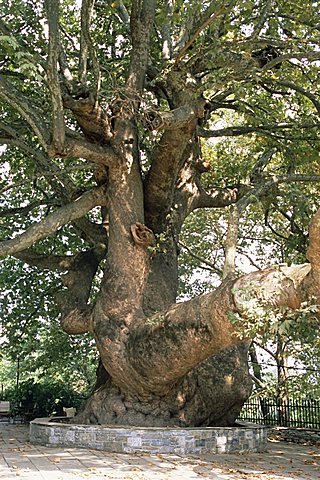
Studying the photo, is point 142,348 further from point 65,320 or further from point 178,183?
point 178,183

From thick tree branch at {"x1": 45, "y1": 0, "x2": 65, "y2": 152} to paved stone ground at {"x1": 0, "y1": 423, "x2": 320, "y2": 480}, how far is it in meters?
4.51

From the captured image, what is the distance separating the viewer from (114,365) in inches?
393

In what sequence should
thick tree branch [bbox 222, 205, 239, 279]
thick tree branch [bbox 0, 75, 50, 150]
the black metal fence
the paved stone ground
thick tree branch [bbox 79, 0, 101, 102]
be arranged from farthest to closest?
the black metal fence → thick tree branch [bbox 0, 75, 50, 150] → thick tree branch [bbox 79, 0, 101, 102] → thick tree branch [bbox 222, 205, 239, 279] → the paved stone ground

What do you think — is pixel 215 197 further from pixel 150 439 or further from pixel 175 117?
pixel 150 439

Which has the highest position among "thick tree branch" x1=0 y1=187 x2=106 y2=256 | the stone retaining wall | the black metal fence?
"thick tree branch" x1=0 y1=187 x2=106 y2=256

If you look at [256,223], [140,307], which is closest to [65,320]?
[140,307]

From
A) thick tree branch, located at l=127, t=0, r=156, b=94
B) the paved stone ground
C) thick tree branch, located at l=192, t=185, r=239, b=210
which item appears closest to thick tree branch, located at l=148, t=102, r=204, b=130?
thick tree branch, located at l=127, t=0, r=156, b=94

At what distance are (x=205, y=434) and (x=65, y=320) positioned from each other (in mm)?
3654

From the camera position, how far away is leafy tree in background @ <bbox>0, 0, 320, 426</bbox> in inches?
331

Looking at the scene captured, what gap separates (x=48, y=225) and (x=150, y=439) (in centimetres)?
384

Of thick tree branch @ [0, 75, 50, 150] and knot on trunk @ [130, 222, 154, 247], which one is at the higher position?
thick tree branch @ [0, 75, 50, 150]

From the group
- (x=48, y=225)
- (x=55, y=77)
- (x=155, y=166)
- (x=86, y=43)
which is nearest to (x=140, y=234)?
(x=155, y=166)

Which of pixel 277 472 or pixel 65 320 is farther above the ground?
pixel 65 320

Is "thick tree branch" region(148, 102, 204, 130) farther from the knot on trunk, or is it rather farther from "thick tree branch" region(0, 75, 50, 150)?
the knot on trunk
